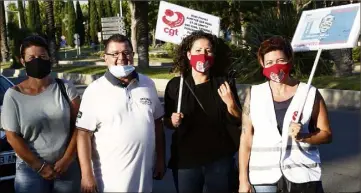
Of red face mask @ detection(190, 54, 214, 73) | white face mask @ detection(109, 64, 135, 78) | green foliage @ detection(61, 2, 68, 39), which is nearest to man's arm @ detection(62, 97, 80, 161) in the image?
white face mask @ detection(109, 64, 135, 78)

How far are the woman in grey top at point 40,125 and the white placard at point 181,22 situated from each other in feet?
4.17

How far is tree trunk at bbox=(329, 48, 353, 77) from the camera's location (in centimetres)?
1728

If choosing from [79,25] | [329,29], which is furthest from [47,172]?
[79,25]

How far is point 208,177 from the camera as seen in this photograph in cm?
365

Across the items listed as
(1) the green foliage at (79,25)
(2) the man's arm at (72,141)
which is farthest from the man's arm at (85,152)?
(1) the green foliage at (79,25)

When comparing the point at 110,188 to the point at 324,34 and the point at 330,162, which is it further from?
the point at 330,162

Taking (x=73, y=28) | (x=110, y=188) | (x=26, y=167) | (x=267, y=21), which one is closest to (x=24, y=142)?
(x=26, y=167)

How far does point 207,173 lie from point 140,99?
0.77 m

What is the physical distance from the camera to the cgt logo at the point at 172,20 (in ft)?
14.8

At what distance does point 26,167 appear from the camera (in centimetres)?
354

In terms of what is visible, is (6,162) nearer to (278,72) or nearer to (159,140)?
(159,140)

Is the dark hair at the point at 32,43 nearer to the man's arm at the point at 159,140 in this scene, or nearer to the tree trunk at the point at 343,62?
the man's arm at the point at 159,140

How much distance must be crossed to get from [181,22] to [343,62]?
13.9 m

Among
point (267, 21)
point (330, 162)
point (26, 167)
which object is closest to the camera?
point (26, 167)
